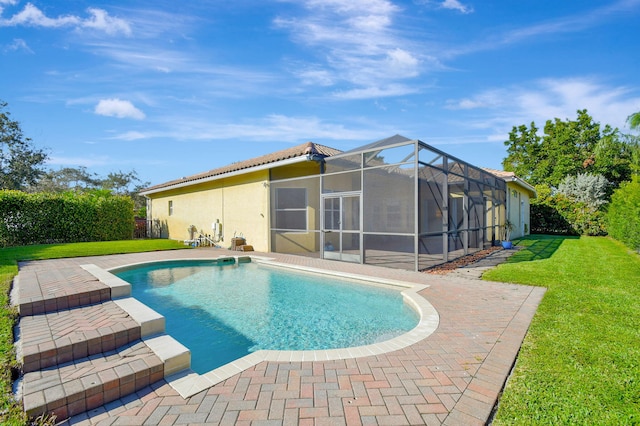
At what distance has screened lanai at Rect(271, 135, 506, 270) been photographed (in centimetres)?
825

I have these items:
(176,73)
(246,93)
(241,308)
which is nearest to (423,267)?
(241,308)

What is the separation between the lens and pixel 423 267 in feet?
27.6

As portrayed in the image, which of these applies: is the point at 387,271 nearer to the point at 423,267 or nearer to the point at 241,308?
the point at 423,267

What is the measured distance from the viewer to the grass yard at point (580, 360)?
2346 millimetres

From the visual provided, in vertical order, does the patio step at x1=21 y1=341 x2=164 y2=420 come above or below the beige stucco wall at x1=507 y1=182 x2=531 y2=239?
below

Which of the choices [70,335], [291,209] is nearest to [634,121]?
[291,209]

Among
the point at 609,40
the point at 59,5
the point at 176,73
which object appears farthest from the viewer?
the point at 609,40

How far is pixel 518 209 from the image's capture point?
1862 cm

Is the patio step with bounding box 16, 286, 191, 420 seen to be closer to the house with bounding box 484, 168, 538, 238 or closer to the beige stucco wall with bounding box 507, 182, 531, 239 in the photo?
the house with bounding box 484, 168, 538, 238

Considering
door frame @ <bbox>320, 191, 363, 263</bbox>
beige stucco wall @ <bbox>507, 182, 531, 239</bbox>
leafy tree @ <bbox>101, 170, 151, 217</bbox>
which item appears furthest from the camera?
leafy tree @ <bbox>101, 170, 151, 217</bbox>

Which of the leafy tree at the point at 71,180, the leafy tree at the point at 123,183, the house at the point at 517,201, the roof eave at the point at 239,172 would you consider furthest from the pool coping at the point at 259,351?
the leafy tree at the point at 123,183

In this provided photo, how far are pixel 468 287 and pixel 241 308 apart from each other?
14.9 feet

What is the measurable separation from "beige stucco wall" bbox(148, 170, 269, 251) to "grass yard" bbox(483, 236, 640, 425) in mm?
9092

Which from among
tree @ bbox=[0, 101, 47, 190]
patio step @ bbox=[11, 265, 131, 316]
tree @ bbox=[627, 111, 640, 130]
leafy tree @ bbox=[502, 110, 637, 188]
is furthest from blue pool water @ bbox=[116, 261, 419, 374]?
leafy tree @ bbox=[502, 110, 637, 188]
